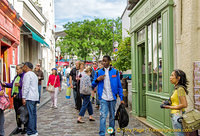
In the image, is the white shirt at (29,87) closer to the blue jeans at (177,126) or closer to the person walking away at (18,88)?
the person walking away at (18,88)

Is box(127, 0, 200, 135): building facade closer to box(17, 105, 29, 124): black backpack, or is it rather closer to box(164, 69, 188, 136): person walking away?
box(164, 69, 188, 136): person walking away

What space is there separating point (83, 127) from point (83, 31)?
3760 centimetres

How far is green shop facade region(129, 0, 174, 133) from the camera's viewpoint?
21.0 ft

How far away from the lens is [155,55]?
763 centimetres

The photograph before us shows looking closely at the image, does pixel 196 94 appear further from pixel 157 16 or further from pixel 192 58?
pixel 157 16

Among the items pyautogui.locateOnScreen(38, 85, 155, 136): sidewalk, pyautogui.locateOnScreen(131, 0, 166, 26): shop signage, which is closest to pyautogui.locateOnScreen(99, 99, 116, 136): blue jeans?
pyautogui.locateOnScreen(38, 85, 155, 136): sidewalk

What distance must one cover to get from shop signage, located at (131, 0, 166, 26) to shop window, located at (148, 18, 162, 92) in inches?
14.8

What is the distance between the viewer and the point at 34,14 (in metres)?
17.2

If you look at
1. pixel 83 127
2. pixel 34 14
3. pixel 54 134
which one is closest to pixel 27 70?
pixel 54 134

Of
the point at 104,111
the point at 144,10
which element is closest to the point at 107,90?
the point at 104,111

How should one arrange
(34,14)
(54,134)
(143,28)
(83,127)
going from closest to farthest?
(54,134), (83,127), (143,28), (34,14)

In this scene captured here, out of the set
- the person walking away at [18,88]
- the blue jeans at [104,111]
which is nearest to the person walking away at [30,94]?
the person walking away at [18,88]

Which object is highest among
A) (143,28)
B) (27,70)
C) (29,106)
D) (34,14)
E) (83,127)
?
(34,14)

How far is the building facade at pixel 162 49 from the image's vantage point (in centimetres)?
562
